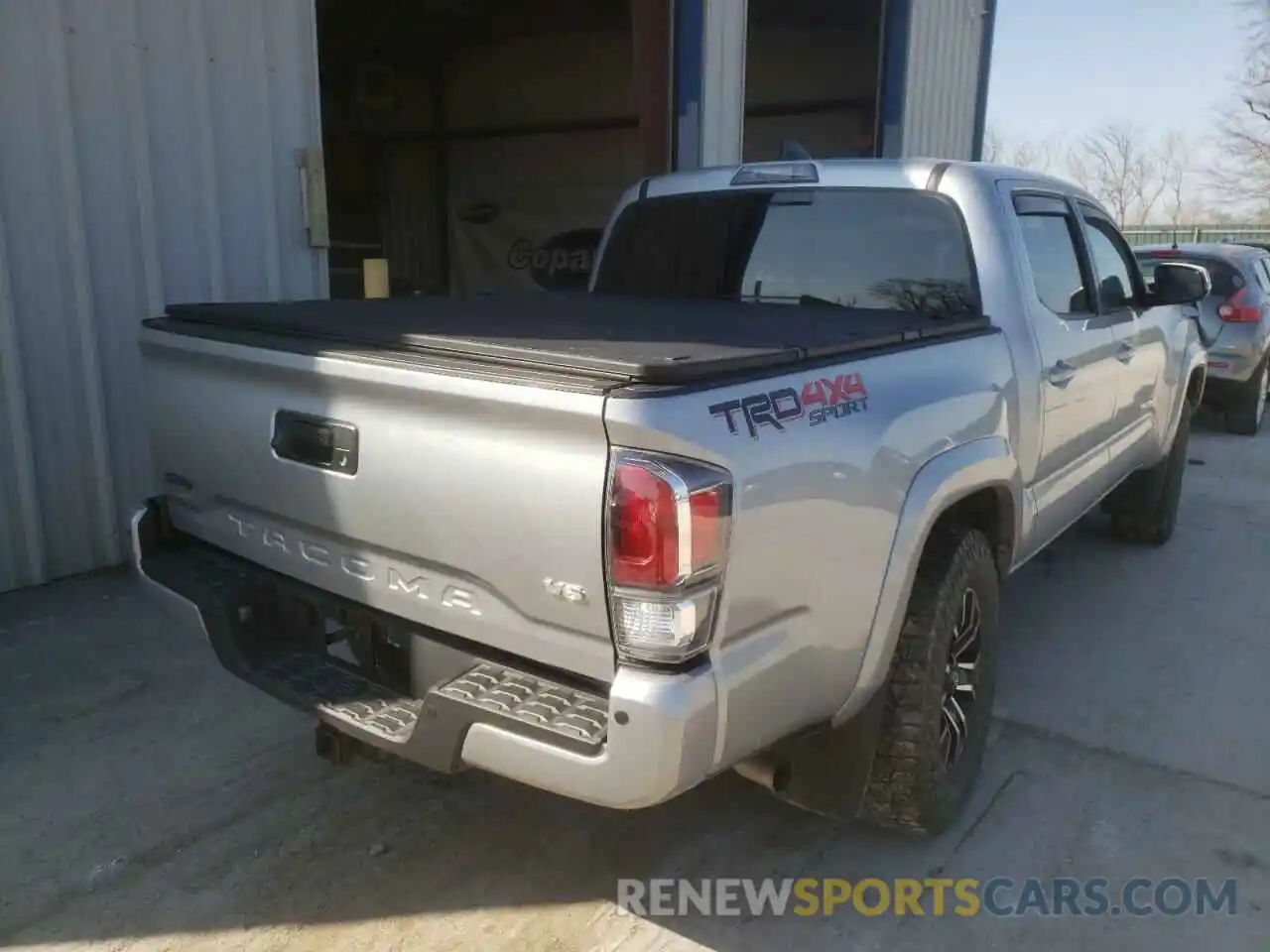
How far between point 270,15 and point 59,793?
4036 millimetres

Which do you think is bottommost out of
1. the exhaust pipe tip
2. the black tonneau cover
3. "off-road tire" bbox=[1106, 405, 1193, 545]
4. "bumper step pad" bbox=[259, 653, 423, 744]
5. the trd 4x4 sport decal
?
"off-road tire" bbox=[1106, 405, 1193, 545]

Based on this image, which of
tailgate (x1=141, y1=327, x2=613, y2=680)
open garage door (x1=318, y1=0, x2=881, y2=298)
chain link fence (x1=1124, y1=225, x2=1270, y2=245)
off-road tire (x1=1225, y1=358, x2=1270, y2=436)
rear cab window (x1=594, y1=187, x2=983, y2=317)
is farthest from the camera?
chain link fence (x1=1124, y1=225, x2=1270, y2=245)

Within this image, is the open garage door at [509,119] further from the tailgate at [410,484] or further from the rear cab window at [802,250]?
the tailgate at [410,484]

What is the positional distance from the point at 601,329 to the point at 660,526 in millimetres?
1034

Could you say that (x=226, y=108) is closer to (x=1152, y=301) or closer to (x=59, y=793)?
(x=59, y=793)

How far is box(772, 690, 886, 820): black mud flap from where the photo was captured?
259 cm

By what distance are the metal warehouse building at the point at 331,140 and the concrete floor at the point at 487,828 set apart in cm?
122

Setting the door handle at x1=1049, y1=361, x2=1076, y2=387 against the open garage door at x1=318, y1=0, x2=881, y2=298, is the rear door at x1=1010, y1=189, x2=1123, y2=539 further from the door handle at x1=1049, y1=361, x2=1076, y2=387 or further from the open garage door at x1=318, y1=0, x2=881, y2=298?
the open garage door at x1=318, y1=0, x2=881, y2=298

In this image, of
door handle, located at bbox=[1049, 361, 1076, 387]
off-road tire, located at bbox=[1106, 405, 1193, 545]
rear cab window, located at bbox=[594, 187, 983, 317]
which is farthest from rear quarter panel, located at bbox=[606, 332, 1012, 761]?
off-road tire, located at bbox=[1106, 405, 1193, 545]

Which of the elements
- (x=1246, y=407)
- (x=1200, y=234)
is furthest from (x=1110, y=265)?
(x=1200, y=234)

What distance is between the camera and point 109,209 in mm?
4840

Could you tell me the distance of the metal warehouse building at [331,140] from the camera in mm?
4664

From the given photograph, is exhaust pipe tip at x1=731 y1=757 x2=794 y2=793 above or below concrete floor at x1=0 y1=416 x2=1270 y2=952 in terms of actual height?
above

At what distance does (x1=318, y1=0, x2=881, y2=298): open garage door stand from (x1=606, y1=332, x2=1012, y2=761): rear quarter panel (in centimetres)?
914
